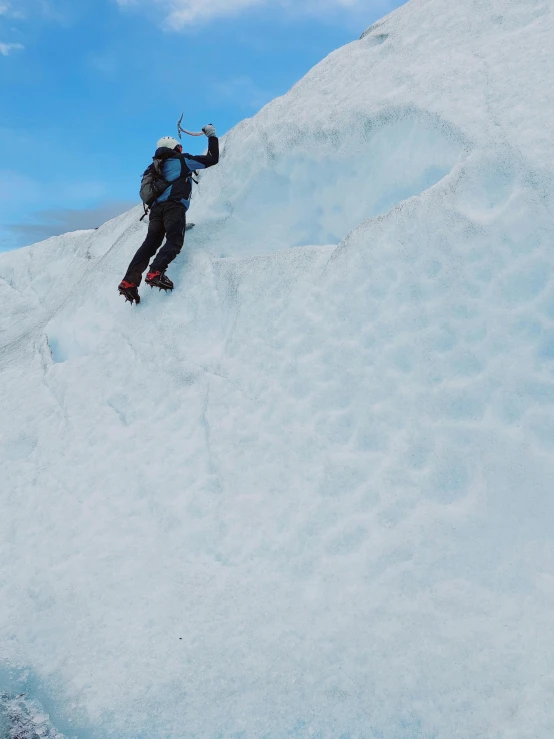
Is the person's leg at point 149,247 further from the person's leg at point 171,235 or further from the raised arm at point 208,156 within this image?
the raised arm at point 208,156

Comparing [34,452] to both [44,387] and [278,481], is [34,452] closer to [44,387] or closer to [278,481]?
[44,387]

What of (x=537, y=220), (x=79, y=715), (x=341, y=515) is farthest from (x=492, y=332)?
(x=79, y=715)

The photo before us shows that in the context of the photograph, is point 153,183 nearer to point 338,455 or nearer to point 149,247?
point 149,247

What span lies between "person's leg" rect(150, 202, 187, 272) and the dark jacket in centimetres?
15

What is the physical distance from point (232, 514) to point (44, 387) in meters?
4.05

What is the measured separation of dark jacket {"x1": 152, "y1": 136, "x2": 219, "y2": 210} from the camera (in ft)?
26.6

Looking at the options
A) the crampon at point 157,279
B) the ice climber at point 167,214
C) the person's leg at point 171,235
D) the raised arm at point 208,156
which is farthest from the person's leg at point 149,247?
the raised arm at point 208,156

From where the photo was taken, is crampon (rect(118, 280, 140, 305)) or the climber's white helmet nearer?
crampon (rect(118, 280, 140, 305))

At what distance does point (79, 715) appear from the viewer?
14.4 ft

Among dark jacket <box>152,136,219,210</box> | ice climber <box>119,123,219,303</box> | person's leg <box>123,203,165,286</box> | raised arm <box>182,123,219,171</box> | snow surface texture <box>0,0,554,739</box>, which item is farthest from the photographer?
raised arm <box>182,123,219,171</box>

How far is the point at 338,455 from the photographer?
17.6 feet

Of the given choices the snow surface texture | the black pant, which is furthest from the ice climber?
the snow surface texture

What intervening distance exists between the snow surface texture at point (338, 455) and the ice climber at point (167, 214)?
15.9 inches

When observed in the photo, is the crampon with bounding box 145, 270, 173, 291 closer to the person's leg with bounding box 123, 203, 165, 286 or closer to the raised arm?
the person's leg with bounding box 123, 203, 165, 286
